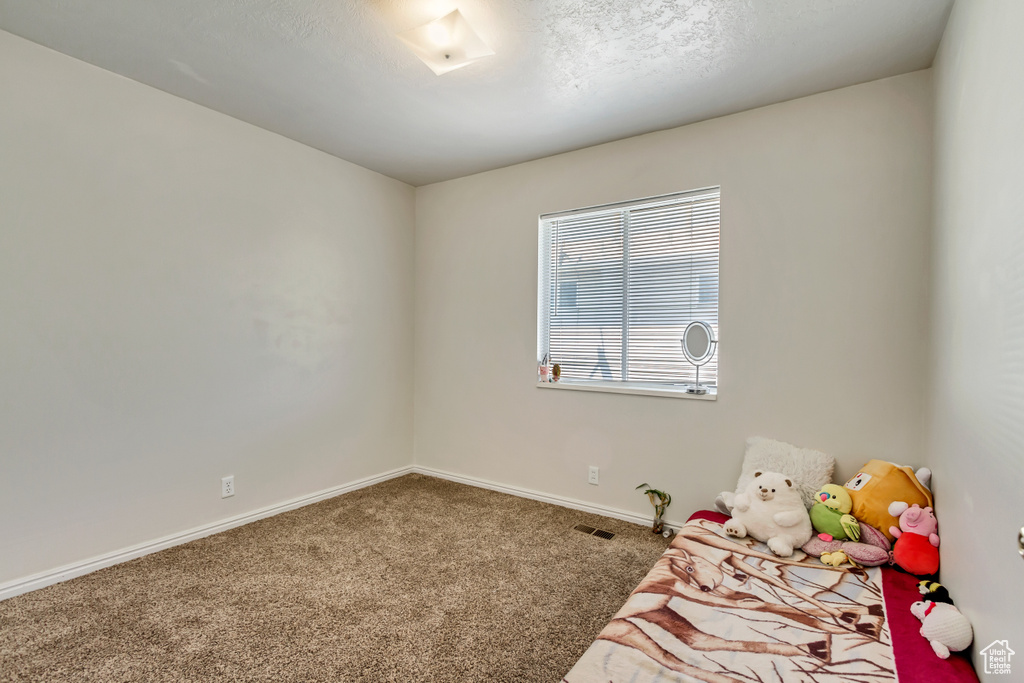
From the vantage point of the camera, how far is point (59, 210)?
89.7 inches

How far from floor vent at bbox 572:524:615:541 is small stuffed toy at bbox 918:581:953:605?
141 centimetres

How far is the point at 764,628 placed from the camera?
161 centimetres

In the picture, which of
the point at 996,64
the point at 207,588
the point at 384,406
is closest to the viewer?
the point at 996,64

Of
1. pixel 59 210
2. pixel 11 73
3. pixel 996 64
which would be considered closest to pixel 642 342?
pixel 996 64

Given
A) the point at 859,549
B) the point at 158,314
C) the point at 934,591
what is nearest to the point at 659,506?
the point at 859,549

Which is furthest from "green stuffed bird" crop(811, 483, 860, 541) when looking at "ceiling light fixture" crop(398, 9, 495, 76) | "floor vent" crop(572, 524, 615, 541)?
"ceiling light fixture" crop(398, 9, 495, 76)

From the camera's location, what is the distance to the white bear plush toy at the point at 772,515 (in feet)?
7.13

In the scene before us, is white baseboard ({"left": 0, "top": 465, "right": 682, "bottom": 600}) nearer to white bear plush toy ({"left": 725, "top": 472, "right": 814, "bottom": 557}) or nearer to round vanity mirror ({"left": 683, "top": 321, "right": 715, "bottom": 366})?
white bear plush toy ({"left": 725, "top": 472, "right": 814, "bottom": 557})

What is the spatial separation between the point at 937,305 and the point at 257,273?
11.6 feet

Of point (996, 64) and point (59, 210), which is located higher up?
point (996, 64)

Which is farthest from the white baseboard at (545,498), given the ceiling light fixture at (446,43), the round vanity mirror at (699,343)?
the ceiling light fixture at (446,43)

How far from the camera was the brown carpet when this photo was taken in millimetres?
1703

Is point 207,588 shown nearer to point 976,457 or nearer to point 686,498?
point 686,498
